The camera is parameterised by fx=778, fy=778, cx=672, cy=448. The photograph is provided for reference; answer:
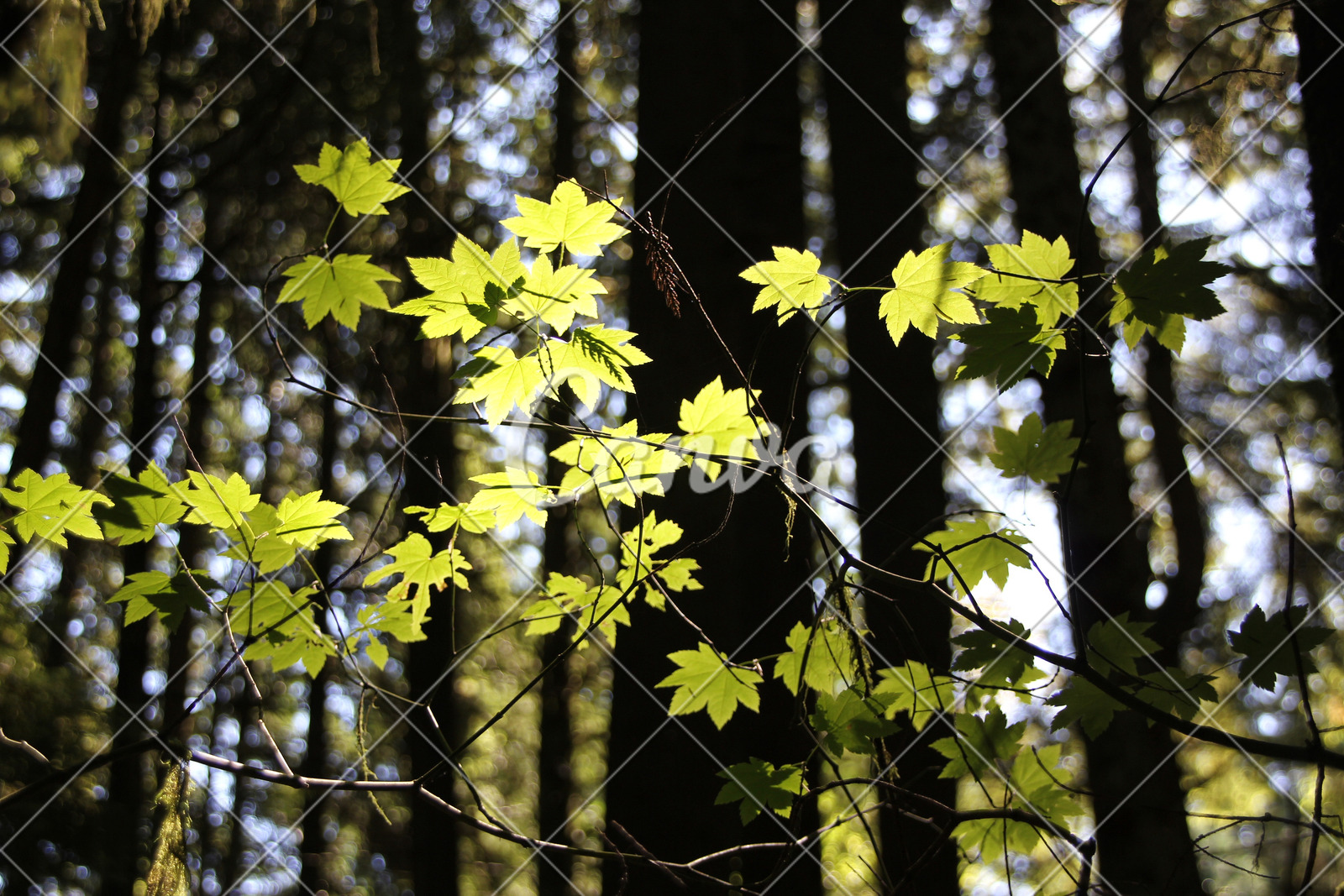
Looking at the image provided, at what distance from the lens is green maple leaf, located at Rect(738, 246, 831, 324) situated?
1338 millimetres

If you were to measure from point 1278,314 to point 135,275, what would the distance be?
8.73 meters

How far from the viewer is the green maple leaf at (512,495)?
1439 mm

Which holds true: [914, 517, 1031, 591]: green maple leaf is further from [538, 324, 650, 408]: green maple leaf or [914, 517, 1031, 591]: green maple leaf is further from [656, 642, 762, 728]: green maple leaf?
[538, 324, 650, 408]: green maple leaf

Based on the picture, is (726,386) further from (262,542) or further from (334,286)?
(262,542)

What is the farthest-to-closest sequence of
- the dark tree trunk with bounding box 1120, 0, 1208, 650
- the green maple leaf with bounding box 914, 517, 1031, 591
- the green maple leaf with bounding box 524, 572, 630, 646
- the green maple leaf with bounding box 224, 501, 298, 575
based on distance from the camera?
the dark tree trunk with bounding box 1120, 0, 1208, 650 → the green maple leaf with bounding box 524, 572, 630, 646 → the green maple leaf with bounding box 914, 517, 1031, 591 → the green maple leaf with bounding box 224, 501, 298, 575

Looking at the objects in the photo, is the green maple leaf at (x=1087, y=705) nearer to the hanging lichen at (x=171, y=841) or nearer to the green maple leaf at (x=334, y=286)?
the green maple leaf at (x=334, y=286)

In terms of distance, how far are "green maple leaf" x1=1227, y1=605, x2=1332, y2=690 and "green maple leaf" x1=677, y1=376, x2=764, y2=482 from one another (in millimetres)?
849

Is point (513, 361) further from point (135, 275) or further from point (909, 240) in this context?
point (135, 275)

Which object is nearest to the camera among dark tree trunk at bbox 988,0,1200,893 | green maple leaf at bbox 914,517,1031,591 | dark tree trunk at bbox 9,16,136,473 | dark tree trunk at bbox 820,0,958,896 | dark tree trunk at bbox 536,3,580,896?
green maple leaf at bbox 914,517,1031,591

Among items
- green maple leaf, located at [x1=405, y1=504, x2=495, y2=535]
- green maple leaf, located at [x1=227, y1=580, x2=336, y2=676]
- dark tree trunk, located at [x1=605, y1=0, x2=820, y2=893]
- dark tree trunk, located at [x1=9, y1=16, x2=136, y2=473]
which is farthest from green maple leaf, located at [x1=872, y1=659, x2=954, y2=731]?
dark tree trunk, located at [x1=9, y1=16, x2=136, y2=473]

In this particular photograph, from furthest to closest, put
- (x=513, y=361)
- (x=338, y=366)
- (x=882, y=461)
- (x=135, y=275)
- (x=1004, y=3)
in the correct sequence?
(x=135, y=275)
(x=338, y=366)
(x=1004, y=3)
(x=882, y=461)
(x=513, y=361)

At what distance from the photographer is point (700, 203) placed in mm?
2455

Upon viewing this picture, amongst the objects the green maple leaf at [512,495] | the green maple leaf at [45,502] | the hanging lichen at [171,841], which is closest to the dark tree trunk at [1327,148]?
the green maple leaf at [512,495]

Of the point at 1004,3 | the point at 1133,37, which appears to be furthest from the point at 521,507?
the point at 1133,37
